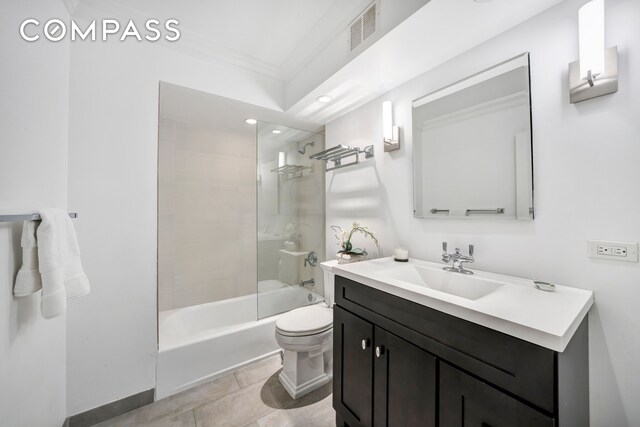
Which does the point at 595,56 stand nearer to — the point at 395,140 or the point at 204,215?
the point at 395,140

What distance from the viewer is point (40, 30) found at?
1.15 meters

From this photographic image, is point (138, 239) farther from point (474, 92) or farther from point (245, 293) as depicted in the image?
point (474, 92)

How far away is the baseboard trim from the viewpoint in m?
1.43

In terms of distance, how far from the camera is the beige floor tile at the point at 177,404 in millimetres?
1489

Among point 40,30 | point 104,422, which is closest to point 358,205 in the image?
point 40,30

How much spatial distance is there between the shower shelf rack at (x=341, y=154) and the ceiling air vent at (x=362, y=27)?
714mm

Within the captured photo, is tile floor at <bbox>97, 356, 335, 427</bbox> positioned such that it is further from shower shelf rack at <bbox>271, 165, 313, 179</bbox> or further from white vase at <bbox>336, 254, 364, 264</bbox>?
shower shelf rack at <bbox>271, 165, 313, 179</bbox>

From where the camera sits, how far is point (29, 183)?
3.57 feet

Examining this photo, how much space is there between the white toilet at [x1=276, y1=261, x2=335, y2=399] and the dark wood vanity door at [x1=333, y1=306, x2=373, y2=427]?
0.94 feet

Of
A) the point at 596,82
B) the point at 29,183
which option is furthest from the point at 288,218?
the point at 596,82

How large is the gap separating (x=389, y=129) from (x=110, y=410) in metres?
2.67

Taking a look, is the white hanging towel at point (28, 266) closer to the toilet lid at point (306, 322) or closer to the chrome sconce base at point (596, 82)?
the toilet lid at point (306, 322)

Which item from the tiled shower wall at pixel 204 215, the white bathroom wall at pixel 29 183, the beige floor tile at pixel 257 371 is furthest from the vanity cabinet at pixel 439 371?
the tiled shower wall at pixel 204 215

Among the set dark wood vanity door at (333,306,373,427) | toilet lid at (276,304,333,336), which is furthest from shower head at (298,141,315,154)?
dark wood vanity door at (333,306,373,427)
